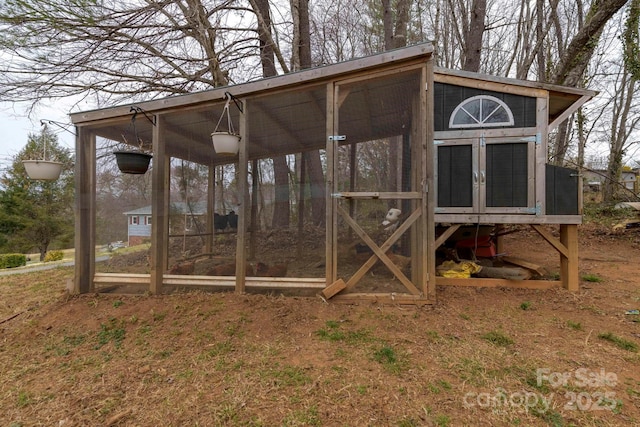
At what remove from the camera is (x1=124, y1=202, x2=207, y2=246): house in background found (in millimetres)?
3369

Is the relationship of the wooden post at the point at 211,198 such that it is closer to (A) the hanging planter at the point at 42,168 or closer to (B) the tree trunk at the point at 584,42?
(A) the hanging planter at the point at 42,168

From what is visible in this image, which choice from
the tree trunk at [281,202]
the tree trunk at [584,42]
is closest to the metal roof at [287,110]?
the tree trunk at [281,202]

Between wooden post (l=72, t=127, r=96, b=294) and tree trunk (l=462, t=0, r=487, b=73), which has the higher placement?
tree trunk (l=462, t=0, r=487, b=73)

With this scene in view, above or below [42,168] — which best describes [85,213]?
below

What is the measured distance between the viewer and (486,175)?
340cm

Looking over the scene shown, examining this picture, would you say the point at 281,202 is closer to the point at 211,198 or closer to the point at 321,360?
the point at 211,198

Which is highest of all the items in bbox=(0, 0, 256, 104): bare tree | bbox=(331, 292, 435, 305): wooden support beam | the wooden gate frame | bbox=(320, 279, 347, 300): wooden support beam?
bbox=(0, 0, 256, 104): bare tree

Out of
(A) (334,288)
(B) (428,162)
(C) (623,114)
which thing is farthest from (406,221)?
(C) (623,114)

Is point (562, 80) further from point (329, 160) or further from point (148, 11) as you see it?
point (148, 11)

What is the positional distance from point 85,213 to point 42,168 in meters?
0.63

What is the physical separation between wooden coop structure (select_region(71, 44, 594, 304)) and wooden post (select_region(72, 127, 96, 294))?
1 cm

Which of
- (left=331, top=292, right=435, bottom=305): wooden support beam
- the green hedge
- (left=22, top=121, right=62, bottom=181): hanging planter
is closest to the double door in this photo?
(left=331, top=292, right=435, bottom=305): wooden support beam

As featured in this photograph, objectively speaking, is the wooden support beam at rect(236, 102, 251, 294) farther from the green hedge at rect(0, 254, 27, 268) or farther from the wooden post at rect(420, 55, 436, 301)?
the green hedge at rect(0, 254, 27, 268)

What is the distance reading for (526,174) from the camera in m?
3.33
